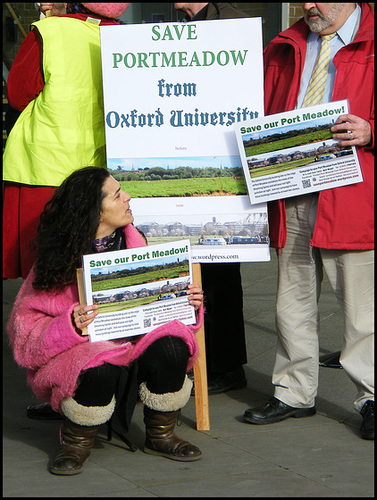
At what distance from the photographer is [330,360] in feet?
17.0

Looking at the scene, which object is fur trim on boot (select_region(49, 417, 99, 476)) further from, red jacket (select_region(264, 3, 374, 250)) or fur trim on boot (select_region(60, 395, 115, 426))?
red jacket (select_region(264, 3, 374, 250))

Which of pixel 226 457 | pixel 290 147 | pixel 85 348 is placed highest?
Result: pixel 290 147

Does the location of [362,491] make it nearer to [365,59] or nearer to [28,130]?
[365,59]

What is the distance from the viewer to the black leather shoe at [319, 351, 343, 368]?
16.7ft

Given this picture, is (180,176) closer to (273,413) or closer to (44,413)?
(273,413)

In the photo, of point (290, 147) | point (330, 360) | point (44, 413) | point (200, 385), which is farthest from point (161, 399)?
point (330, 360)

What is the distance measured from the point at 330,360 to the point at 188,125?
73.0 inches

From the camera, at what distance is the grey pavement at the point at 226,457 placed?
338 centimetres

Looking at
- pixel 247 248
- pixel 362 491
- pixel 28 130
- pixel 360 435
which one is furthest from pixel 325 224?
pixel 28 130

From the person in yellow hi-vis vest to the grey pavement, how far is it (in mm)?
955

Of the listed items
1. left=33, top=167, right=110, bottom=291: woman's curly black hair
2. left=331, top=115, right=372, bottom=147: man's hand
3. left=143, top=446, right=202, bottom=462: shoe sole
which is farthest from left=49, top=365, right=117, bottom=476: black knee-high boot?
left=331, top=115, right=372, bottom=147: man's hand

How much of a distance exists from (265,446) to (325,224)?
1028mm

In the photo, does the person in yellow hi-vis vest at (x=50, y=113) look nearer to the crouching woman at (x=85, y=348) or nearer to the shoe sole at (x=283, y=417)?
the crouching woman at (x=85, y=348)

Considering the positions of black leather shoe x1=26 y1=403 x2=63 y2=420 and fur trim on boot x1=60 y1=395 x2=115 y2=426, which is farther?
black leather shoe x1=26 y1=403 x2=63 y2=420
